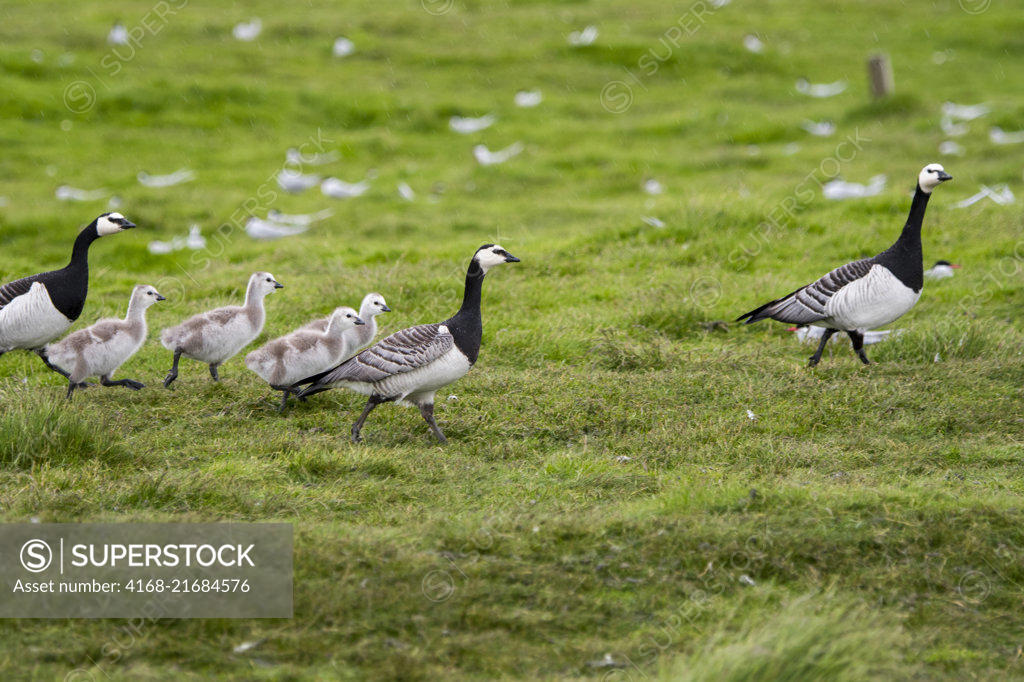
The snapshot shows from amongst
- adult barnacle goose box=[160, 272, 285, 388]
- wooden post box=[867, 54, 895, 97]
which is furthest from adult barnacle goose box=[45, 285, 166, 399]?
wooden post box=[867, 54, 895, 97]

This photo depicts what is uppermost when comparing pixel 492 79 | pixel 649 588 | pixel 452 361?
pixel 492 79

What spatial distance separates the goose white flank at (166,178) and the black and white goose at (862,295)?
1277 centimetres

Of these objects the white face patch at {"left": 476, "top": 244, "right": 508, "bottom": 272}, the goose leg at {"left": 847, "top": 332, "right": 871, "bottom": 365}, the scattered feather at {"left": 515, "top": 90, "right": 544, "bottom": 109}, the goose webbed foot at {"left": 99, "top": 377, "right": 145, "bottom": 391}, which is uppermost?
the scattered feather at {"left": 515, "top": 90, "right": 544, "bottom": 109}

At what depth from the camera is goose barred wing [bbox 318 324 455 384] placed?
28.1 ft

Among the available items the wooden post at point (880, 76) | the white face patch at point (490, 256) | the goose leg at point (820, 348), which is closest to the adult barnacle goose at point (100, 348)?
the white face patch at point (490, 256)

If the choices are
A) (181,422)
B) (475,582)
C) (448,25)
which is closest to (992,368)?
(475,582)

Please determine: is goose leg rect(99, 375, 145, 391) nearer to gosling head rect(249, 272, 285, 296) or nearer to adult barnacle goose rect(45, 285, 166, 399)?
adult barnacle goose rect(45, 285, 166, 399)

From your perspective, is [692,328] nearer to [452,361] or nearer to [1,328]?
[452,361]

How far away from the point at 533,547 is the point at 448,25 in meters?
24.9

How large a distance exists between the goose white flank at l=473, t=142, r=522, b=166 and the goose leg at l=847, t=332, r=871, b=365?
10.9m

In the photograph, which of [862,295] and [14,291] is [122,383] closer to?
[14,291]

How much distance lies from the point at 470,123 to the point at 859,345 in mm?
14205

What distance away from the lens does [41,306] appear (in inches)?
384

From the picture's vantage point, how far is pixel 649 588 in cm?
648
